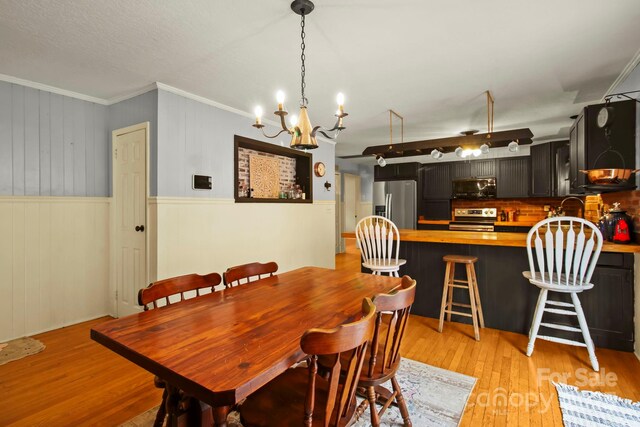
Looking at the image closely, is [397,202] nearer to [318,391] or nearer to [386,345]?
[386,345]

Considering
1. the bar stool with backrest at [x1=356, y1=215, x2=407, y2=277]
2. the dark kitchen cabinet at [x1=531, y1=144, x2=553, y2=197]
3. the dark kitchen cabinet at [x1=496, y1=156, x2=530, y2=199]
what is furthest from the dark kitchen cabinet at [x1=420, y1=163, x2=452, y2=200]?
the bar stool with backrest at [x1=356, y1=215, x2=407, y2=277]

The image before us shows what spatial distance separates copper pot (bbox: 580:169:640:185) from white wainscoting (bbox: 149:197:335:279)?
134 inches

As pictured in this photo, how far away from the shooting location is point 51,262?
10.5 ft

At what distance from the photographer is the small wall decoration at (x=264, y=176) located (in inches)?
169

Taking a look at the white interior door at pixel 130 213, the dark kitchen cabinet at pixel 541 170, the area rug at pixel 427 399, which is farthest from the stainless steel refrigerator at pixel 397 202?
the white interior door at pixel 130 213

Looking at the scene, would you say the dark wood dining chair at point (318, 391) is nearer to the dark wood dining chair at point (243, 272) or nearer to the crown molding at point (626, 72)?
the dark wood dining chair at point (243, 272)

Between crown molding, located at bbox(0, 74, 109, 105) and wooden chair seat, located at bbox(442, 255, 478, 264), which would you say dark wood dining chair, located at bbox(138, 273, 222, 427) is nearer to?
wooden chair seat, located at bbox(442, 255, 478, 264)

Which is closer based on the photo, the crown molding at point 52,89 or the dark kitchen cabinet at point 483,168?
the crown molding at point 52,89

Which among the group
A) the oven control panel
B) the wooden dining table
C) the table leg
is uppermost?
the oven control panel

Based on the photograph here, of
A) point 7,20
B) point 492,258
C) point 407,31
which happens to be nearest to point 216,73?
point 7,20

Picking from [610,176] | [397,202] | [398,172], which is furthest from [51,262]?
[398,172]

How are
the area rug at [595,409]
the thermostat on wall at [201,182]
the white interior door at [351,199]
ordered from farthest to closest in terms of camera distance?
the white interior door at [351,199] → the thermostat on wall at [201,182] → the area rug at [595,409]

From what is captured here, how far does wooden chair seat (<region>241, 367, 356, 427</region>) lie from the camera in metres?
1.13

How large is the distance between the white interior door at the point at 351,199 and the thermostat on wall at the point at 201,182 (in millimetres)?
4670
